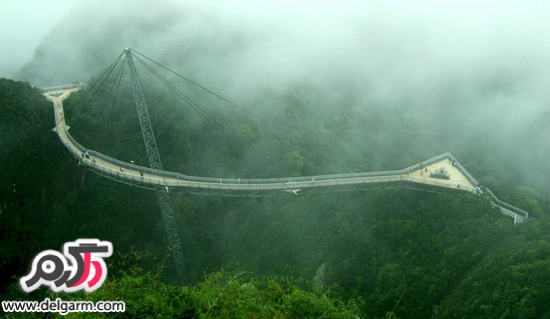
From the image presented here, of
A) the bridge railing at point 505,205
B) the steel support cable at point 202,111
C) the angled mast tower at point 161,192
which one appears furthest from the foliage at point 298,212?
the angled mast tower at point 161,192

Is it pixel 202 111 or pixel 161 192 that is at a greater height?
pixel 202 111

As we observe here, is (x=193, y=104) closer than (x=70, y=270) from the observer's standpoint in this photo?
No

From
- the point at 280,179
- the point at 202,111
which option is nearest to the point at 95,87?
the point at 202,111

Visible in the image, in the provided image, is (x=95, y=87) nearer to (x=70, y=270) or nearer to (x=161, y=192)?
(x=161, y=192)

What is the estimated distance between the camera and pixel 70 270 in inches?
1165

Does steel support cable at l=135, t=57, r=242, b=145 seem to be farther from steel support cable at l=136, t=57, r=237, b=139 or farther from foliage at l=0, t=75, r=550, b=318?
foliage at l=0, t=75, r=550, b=318

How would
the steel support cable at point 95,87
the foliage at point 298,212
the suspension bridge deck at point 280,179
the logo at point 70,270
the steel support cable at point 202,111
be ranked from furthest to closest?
the steel support cable at point 95,87 → the steel support cable at point 202,111 → the suspension bridge deck at point 280,179 → the foliage at point 298,212 → the logo at point 70,270

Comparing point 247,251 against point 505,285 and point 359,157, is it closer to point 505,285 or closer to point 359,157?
point 359,157

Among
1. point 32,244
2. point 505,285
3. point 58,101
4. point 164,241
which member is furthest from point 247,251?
point 58,101

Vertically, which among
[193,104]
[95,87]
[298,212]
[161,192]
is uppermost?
[95,87]

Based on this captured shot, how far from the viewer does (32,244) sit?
65250 millimetres

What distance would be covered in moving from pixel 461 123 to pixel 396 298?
148 ft

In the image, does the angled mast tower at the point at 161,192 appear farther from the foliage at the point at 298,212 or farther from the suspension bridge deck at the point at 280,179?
the foliage at the point at 298,212

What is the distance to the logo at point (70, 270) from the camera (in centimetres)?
2920
